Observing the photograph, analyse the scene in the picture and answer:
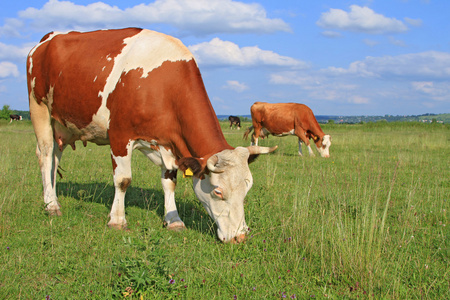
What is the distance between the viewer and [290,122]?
59.4 ft

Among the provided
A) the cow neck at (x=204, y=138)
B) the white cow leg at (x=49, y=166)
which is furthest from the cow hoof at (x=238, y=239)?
the white cow leg at (x=49, y=166)

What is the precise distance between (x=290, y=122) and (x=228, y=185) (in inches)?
551

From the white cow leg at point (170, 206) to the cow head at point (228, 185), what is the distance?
1.08 metres

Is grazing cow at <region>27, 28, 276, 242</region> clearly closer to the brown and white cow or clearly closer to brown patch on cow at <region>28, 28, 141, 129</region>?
brown patch on cow at <region>28, 28, 141, 129</region>

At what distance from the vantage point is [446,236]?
4965mm

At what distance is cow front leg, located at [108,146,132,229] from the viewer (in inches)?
222

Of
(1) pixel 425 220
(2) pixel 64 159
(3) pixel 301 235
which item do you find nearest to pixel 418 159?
(1) pixel 425 220

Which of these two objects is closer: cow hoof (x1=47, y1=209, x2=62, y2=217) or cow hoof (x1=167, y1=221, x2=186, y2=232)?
cow hoof (x1=167, y1=221, x2=186, y2=232)

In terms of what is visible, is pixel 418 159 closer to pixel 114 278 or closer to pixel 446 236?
pixel 446 236

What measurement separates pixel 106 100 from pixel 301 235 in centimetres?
329

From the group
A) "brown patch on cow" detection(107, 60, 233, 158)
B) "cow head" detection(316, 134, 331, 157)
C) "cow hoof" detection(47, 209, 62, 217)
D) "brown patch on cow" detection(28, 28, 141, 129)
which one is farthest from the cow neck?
"cow head" detection(316, 134, 331, 157)

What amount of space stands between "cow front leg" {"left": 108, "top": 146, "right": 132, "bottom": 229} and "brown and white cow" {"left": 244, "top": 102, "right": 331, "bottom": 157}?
1171 cm

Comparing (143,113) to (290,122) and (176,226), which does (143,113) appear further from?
(290,122)

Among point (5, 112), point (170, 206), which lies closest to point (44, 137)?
point (170, 206)
